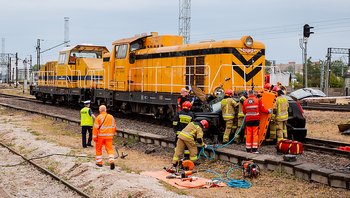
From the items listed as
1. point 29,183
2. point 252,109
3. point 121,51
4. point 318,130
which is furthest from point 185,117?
point 121,51

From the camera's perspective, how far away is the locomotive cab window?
20.5 metres

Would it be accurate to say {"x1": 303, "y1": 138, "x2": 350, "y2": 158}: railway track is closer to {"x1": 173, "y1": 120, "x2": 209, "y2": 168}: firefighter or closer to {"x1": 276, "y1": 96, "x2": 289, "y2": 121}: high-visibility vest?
{"x1": 276, "y1": 96, "x2": 289, "y2": 121}: high-visibility vest

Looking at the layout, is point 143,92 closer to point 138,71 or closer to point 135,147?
point 138,71

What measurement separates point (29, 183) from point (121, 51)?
11.6 m

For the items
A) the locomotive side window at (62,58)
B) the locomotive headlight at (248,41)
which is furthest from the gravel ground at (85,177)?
the locomotive side window at (62,58)

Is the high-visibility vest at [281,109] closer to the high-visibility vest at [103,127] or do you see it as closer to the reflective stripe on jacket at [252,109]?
the reflective stripe on jacket at [252,109]

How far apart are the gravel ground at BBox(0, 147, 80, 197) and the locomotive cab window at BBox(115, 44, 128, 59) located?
31.2ft

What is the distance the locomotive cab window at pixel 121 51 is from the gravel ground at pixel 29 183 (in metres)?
9.52

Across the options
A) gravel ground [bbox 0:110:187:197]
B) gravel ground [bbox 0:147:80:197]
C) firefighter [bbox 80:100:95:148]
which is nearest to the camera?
gravel ground [bbox 0:110:187:197]

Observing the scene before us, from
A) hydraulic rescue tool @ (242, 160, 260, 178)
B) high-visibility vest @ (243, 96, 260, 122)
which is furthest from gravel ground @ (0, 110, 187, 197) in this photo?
high-visibility vest @ (243, 96, 260, 122)

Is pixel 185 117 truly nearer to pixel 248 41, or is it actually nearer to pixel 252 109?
pixel 252 109

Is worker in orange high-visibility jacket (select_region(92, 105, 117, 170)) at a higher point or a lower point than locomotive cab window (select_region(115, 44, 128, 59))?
lower

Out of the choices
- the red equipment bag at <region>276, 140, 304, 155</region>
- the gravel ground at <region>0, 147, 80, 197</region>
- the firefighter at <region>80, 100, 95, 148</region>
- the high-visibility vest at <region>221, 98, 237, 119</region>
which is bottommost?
the gravel ground at <region>0, 147, 80, 197</region>

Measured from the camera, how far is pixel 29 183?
10.0 metres
